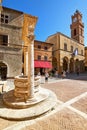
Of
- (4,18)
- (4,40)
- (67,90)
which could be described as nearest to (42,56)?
(4,40)

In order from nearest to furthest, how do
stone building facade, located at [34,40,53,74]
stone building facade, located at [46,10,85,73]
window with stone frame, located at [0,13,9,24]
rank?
1. window with stone frame, located at [0,13,9,24]
2. stone building facade, located at [34,40,53,74]
3. stone building facade, located at [46,10,85,73]

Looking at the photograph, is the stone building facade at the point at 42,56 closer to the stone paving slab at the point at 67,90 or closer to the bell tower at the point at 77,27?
the stone paving slab at the point at 67,90

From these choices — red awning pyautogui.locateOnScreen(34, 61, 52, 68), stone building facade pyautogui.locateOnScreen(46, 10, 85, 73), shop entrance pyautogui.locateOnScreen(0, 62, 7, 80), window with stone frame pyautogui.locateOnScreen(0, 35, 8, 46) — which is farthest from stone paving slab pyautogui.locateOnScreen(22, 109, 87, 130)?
stone building facade pyautogui.locateOnScreen(46, 10, 85, 73)

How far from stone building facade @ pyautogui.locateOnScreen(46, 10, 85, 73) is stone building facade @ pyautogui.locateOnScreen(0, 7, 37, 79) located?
15.4 meters

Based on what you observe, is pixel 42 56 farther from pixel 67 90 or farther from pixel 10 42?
pixel 67 90

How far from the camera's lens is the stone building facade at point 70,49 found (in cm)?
3014

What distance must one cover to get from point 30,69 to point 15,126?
2.93m

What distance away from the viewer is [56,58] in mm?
30844

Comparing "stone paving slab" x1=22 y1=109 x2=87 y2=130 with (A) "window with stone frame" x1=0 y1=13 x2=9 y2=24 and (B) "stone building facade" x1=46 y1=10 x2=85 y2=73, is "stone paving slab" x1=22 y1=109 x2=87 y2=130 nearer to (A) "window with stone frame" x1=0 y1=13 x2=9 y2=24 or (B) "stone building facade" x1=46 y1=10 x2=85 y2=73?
(A) "window with stone frame" x1=0 y1=13 x2=9 y2=24

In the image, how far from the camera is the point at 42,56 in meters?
26.9

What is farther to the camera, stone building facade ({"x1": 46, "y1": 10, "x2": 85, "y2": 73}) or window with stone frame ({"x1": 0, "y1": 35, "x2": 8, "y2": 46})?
stone building facade ({"x1": 46, "y1": 10, "x2": 85, "y2": 73})

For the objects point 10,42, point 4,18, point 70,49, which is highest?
point 4,18

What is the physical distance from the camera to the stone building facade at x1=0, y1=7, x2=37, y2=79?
626 inches

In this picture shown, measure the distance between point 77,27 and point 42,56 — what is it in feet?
75.2
